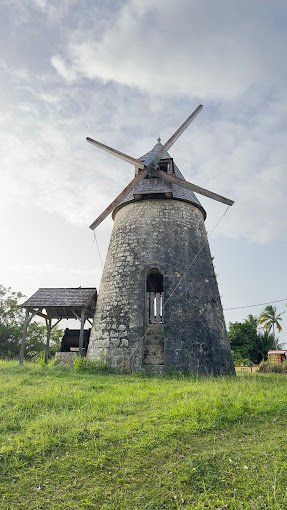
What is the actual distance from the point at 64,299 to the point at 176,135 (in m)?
7.33

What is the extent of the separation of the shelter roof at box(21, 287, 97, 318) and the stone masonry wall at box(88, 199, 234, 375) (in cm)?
105

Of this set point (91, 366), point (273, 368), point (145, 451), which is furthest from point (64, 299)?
point (273, 368)

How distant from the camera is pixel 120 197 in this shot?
1326 centimetres

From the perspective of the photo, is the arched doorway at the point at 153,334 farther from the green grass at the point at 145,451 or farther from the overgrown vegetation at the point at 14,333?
the overgrown vegetation at the point at 14,333

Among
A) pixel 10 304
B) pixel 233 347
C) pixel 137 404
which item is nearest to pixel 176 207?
pixel 137 404

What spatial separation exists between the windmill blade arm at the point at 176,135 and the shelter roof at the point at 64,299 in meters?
5.27

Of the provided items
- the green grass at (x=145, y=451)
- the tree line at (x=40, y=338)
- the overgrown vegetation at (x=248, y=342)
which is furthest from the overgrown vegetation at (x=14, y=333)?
the green grass at (x=145, y=451)

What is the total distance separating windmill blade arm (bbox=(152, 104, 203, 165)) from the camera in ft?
44.7

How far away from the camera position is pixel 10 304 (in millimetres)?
30469

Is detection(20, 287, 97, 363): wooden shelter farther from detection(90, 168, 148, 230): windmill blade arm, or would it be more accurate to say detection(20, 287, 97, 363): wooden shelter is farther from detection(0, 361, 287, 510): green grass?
detection(0, 361, 287, 510): green grass

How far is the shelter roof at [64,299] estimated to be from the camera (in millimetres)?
13516

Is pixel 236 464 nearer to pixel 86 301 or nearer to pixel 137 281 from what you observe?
pixel 137 281

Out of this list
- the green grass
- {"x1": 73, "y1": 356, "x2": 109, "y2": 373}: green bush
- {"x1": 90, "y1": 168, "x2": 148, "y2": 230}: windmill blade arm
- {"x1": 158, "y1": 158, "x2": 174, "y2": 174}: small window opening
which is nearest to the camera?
the green grass

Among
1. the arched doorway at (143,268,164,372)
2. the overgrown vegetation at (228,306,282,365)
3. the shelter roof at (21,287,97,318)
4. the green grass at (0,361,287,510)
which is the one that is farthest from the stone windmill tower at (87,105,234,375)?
the overgrown vegetation at (228,306,282,365)
